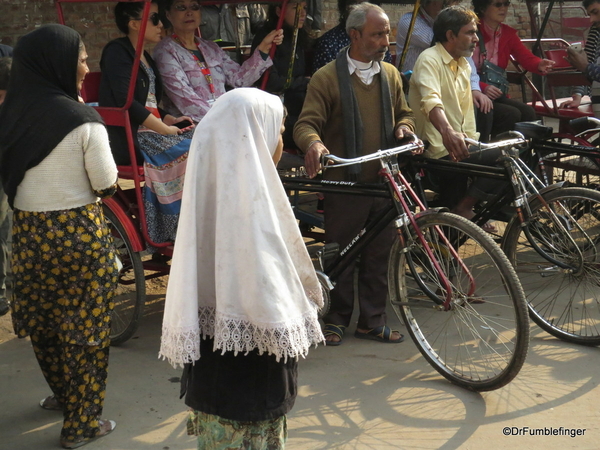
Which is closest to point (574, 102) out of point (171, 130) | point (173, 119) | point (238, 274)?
point (173, 119)

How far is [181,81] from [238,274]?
2589 millimetres

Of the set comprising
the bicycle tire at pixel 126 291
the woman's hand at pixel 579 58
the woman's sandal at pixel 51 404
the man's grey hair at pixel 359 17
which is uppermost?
the man's grey hair at pixel 359 17

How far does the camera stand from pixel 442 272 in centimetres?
375

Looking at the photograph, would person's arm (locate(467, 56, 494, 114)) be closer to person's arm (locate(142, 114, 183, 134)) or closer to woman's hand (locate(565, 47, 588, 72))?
woman's hand (locate(565, 47, 588, 72))

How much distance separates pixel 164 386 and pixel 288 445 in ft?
2.89

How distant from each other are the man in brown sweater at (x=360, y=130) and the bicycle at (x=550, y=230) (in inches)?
13.4

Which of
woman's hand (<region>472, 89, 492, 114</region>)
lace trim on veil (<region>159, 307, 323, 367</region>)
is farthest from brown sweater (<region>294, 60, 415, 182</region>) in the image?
lace trim on veil (<region>159, 307, 323, 367</region>)

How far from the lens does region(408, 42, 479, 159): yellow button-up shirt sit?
4727 mm

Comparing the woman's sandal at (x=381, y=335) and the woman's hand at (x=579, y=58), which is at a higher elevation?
the woman's hand at (x=579, y=58)

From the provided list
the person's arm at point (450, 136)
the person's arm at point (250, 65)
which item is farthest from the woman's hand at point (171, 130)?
the person's arm at point (450, 136)

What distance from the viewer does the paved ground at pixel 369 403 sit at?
3.42 m

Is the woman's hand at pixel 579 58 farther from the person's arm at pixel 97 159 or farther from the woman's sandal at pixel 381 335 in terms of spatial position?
the person's arm at pixel 97 159

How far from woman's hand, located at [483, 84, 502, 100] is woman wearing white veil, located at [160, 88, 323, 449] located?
3.76 meters

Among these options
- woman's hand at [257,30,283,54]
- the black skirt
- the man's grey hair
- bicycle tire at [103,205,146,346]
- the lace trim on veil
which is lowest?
bicycle tire at [103,205,146,346]
